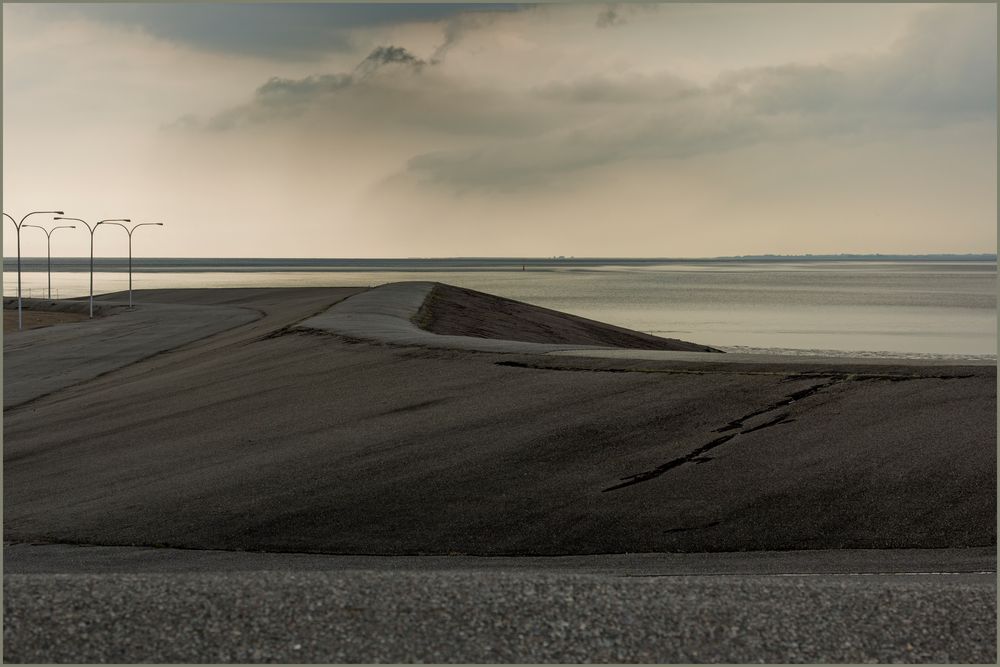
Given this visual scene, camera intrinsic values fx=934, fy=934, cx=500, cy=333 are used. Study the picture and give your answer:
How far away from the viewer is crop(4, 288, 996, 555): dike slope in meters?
10.1

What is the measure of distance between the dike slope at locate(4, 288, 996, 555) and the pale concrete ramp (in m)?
11.1

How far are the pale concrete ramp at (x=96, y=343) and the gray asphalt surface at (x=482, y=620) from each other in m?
19.9

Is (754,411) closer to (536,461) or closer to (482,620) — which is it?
(536,461)

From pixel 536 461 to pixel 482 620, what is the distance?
599cm

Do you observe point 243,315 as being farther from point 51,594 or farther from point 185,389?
point 51,594

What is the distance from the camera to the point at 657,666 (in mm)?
5504

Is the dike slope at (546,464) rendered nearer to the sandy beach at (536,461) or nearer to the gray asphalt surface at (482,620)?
the sandy beach at (536,461)

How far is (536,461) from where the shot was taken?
470 inches

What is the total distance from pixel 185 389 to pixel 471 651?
15517mm

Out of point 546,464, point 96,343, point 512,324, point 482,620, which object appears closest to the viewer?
point 482,620

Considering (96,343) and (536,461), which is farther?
(96,343)

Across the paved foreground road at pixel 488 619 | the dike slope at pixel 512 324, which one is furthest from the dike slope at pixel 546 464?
the dike slope at pixel 512 324

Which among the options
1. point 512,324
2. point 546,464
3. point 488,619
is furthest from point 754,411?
point 512,324

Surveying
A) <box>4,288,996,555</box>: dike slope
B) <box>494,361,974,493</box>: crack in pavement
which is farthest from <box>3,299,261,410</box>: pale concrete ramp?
<box>494,361,974,493</box>: crack in pavement
